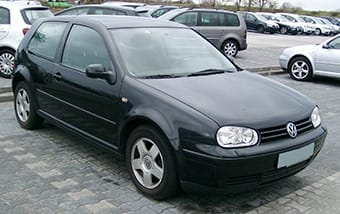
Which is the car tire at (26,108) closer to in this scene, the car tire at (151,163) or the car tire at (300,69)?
the car tire at (151,163)

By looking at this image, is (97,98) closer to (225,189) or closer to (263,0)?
(225,189)

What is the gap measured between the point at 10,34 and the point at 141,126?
6.01 metres

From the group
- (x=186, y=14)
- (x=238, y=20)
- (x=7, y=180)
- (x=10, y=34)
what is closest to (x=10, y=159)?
(x=7, y=180)

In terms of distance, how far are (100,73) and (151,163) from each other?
0.99 metres

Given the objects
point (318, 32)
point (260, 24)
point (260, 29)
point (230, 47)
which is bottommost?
point (318, 32)

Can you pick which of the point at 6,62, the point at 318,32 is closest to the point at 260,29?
the point at 318,32

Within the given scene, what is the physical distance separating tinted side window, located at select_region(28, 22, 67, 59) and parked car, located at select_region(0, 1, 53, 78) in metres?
3.40

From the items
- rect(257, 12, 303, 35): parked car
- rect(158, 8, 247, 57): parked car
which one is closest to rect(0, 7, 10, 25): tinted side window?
rect(158, 8, 247, 57): parked car

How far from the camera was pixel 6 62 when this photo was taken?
8883 millimetres

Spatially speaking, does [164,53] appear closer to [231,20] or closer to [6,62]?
[6,62]

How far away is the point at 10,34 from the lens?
8891mm

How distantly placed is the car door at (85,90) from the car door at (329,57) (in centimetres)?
764

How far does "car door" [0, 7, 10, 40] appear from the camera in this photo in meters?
8.91

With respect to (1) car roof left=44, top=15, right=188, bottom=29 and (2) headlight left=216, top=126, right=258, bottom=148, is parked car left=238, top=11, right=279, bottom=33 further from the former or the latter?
(2) headlight left=216, top=126, right=258, bottom=148
